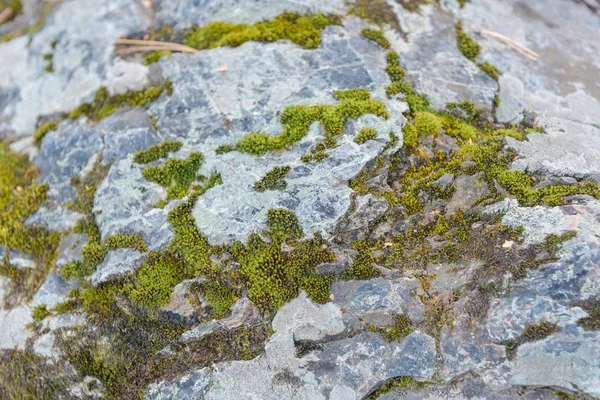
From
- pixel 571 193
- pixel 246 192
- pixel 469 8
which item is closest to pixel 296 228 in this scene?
pixel 246 192

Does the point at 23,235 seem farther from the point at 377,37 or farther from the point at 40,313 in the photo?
the point at 377,37

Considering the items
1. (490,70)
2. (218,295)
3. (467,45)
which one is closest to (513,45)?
(467,45)

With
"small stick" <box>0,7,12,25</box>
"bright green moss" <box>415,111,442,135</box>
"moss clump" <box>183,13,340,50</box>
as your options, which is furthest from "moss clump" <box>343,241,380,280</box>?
"small stick" <box>0,7,12,25</box>

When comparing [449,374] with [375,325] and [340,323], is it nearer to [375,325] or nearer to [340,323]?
[375,325]

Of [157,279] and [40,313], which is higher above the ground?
[157,279]

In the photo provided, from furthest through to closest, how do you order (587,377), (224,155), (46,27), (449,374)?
(46,27), (224,155), (449,374), (587,377)

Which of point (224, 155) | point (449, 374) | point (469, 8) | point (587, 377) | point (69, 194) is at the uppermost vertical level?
point (469, 8)

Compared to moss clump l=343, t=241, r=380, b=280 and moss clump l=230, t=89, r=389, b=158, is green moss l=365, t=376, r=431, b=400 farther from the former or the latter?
moss clump l=230, t=89, r=389, b=158
